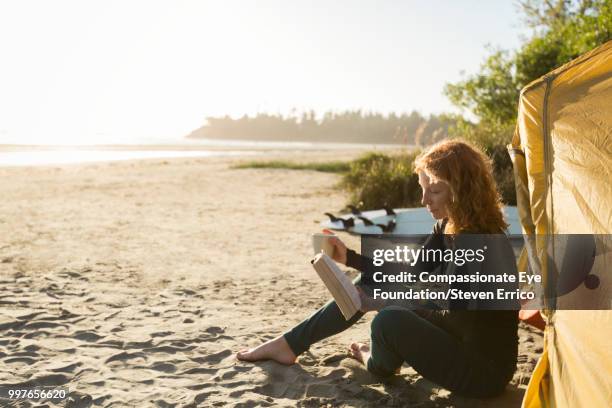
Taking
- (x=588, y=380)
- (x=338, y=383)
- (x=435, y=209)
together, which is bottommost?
(x=338, y=383)

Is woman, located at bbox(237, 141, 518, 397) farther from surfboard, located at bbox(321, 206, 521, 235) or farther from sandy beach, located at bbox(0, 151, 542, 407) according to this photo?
surfboard, located at bbox(321, 206, 521, 235)

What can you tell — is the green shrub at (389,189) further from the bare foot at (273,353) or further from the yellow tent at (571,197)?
the yellow tent at (571,197)

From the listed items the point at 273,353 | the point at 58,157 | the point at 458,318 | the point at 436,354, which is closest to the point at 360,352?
the point at 273,353

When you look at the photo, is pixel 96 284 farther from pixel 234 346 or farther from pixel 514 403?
pixel 514 403

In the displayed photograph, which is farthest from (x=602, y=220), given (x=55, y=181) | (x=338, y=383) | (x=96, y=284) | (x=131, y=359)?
(x=55, y=181)

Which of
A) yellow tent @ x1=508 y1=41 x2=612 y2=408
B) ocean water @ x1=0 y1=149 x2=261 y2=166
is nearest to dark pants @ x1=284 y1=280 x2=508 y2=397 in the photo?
yellow tent @ x1=508 y1=41 x2=612 y2=408

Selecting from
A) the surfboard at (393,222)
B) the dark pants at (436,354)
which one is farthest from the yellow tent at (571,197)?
the surfboard at (393,222)

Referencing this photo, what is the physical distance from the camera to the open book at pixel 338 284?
284 centimetres

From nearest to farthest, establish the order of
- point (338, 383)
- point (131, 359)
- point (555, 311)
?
point (555, 311)
point (338, 383)
point (131, 359)

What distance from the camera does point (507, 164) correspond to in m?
9.41

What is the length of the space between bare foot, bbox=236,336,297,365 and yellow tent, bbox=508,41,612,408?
4.52 feet

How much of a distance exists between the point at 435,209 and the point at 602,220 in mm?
767

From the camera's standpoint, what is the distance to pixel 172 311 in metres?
4.57

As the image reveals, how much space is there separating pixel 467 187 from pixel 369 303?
0.76 metres
